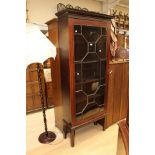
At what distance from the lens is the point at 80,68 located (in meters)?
1.81

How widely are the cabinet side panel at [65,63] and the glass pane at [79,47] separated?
0.11 m

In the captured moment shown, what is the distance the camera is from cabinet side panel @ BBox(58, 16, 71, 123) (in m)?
1.67

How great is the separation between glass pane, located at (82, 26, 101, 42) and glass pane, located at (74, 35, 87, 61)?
7 cm

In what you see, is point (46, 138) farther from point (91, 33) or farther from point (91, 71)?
point (91, 33)

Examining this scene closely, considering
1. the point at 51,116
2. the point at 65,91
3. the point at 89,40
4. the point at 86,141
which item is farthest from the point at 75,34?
the point at 51,116

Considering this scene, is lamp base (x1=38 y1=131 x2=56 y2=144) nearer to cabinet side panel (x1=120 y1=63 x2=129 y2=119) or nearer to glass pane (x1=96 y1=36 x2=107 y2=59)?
cabinet side panel (x1=120 y1=63 x2=129 y2=119)

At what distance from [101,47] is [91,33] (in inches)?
9.5

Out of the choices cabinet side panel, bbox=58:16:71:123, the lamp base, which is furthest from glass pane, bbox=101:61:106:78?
the lamp base

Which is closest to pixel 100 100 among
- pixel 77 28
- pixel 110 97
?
pixel 110 97

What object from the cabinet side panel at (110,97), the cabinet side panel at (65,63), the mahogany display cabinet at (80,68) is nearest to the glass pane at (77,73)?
the mahogany display cabinet at (80,68)

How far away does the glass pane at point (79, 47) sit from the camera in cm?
171

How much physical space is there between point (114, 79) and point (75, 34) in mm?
909

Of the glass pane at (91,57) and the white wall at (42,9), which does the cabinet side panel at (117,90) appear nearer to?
the glass pane at (91,57)
